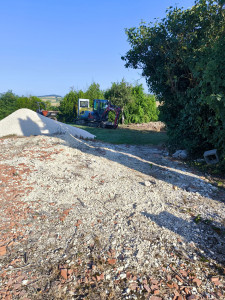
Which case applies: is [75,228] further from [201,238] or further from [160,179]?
[160,179]

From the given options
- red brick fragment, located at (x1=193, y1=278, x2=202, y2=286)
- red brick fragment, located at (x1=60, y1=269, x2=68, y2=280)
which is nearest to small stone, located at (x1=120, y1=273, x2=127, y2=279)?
red brick fragment, located at (x1=60, y1=269, x2=68, y2=280)

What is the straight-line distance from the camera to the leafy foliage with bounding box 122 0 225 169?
6.38 metres

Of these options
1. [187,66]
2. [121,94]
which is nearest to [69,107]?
[121,94]

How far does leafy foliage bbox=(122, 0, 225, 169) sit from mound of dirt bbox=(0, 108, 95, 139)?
5.25m

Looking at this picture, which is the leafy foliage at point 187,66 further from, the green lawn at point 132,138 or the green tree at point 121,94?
Answer: the green tree at point 121,94

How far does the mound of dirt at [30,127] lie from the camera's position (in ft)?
39.2

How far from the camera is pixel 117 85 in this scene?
68.0 feet

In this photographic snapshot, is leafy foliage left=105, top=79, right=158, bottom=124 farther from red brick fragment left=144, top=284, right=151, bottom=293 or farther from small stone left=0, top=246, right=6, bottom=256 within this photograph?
red brick fragment left=144, top=284, right=151, bottom=293

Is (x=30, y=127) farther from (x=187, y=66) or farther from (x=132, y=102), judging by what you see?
(x=132, y=102)

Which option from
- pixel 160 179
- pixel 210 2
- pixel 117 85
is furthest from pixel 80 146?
pixel 117 85

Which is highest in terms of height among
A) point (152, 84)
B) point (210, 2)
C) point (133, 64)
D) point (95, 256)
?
point (210, 2)

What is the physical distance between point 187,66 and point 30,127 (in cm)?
908

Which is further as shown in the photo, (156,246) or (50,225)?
(50,225)

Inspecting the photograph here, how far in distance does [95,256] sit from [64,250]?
0.50m
